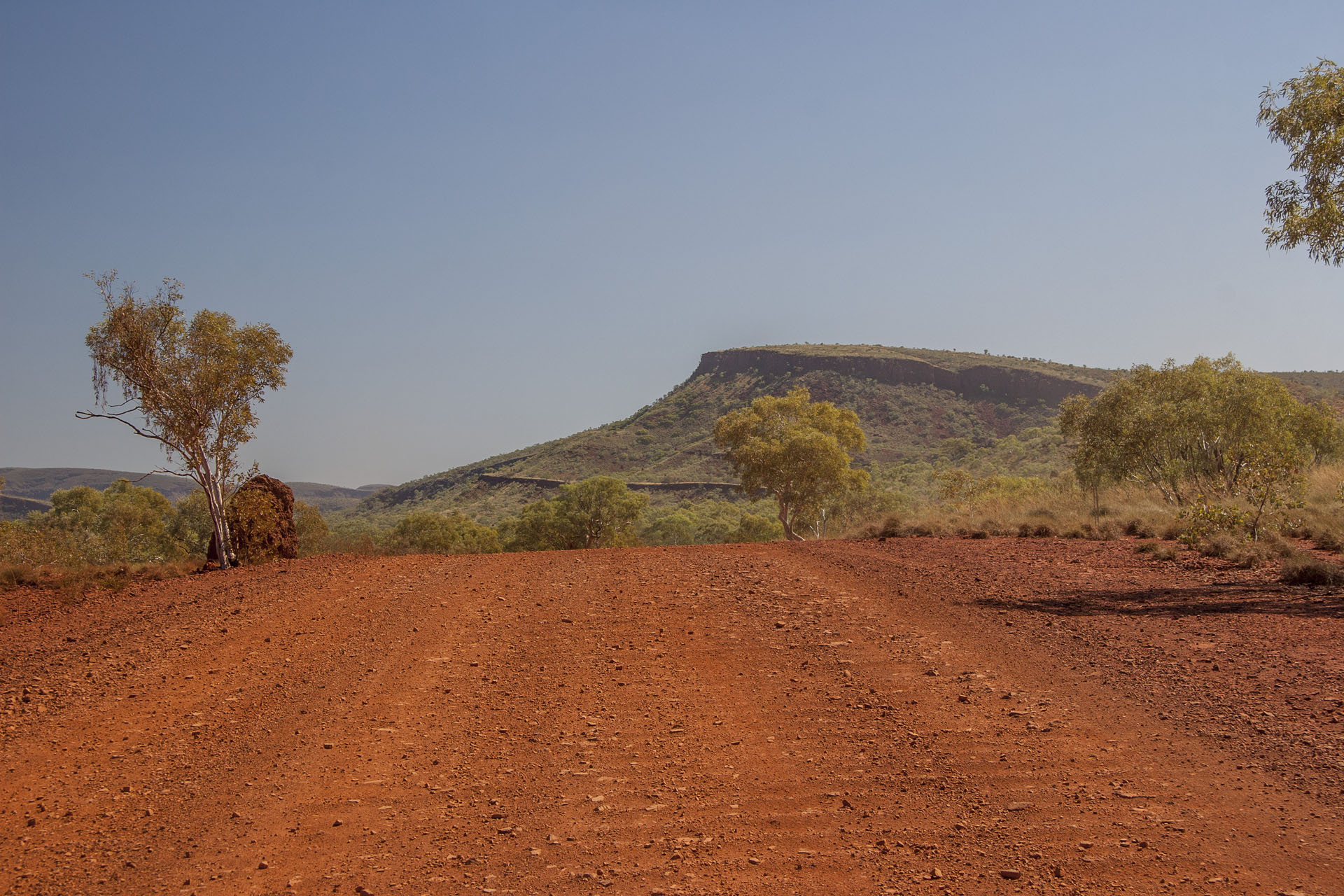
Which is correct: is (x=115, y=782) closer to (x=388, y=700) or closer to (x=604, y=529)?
(x=388, y=700)

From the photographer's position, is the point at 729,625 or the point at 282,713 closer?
the point at 282,713

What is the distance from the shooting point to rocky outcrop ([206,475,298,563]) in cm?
1276

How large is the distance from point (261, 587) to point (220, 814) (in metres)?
5.92

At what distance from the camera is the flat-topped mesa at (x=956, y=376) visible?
274ft

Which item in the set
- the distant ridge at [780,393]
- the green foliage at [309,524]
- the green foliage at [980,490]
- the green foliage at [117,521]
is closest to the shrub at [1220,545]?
the green foliage at [980,490]

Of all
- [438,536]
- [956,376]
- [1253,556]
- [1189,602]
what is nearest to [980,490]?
[1253,556]

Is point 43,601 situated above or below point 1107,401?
below

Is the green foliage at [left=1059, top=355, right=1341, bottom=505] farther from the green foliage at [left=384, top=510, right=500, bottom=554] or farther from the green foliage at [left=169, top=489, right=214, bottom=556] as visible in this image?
the green foliage at [left=169, top=489, right=214, bottom=556]

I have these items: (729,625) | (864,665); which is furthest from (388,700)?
(864,665)

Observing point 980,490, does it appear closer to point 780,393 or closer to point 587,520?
point 587,520

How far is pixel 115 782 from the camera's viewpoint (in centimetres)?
471

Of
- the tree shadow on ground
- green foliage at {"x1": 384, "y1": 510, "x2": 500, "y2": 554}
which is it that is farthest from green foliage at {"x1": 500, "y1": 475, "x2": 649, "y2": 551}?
the tree shadow on ground

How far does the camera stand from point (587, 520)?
116ft

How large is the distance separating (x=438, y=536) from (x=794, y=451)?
17631 mm
